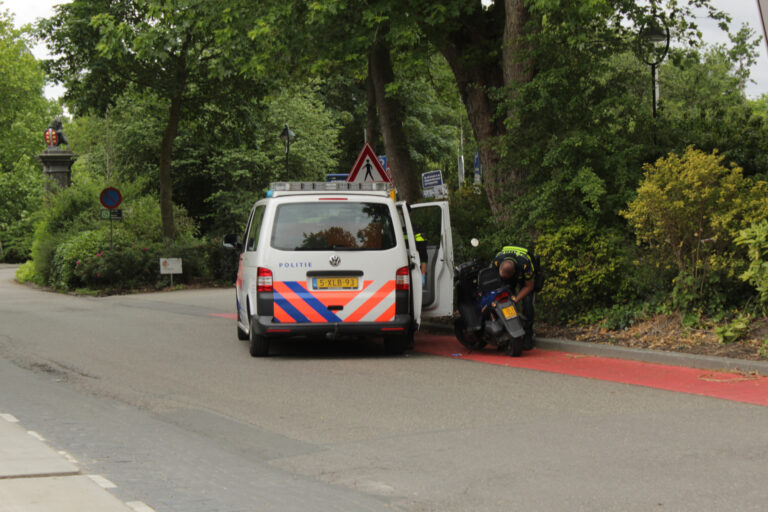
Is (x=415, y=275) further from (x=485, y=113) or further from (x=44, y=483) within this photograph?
(x=44, y=483)

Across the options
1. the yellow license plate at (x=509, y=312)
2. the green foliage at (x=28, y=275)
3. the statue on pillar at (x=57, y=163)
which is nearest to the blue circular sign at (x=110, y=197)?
the green foliage at (x=28, y=275)

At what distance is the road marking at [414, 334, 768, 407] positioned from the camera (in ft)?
29.2

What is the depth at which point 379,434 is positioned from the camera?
7.25 meters

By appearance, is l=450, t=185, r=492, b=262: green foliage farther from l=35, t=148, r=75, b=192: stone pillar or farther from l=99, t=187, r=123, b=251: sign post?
l=35, t=148, r=75, b=192: stone pillar

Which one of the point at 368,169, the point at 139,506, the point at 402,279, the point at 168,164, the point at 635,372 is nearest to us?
the point at 139,506

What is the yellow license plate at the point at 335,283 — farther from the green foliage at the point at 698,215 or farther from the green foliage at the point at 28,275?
the green foliage at the point at 28,275

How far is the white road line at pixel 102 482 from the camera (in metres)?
5.67

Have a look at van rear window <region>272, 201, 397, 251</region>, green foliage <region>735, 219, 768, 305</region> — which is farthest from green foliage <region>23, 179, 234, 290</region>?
green foliage <region>735, 219, 768, 305</region>

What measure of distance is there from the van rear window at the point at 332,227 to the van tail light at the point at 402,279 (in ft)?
1.09

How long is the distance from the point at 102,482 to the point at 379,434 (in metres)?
2.22

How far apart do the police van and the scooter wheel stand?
3.99 ft

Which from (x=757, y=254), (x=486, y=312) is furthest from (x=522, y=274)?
(x=757, y=254)

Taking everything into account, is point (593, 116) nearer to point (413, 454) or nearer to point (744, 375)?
point (744, 375)

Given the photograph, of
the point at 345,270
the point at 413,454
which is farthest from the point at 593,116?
the point at 413,454
